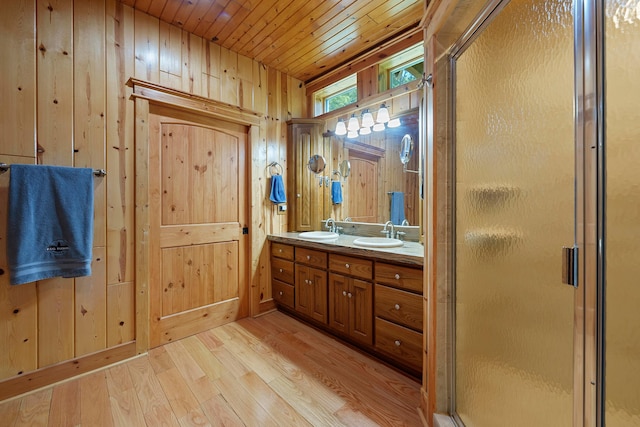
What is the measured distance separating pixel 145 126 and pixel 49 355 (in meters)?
1.67

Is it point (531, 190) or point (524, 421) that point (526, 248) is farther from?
point (524, 421)

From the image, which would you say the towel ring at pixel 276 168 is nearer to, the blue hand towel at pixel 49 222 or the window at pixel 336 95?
the window at pixel 336 95

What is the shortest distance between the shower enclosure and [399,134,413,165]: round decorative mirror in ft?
3.29

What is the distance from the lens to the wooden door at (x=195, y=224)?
7.27ft

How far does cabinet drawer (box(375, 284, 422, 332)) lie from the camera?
5.53ft

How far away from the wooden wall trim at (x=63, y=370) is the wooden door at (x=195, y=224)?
0.77ft

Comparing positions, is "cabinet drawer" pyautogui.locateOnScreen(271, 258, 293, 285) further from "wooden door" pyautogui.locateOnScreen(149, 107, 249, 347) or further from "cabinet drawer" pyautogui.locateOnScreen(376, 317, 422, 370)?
"cabinet drawer" pyautogui.locateOnScreen(376, 317, 422, 370)

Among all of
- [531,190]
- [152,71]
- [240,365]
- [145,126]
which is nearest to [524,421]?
[531,190]

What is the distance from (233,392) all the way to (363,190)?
Result: 1.96 metres

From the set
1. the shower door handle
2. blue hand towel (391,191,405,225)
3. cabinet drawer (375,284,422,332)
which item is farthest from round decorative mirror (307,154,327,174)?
the shower door handle

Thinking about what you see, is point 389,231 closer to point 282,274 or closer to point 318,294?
point 318,294

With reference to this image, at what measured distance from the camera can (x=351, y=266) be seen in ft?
6.83

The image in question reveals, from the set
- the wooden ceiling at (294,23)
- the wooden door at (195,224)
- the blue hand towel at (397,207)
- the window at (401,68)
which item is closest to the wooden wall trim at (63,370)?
the wooden door at (195,224)

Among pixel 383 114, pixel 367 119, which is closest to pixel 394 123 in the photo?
pixel 383 114
